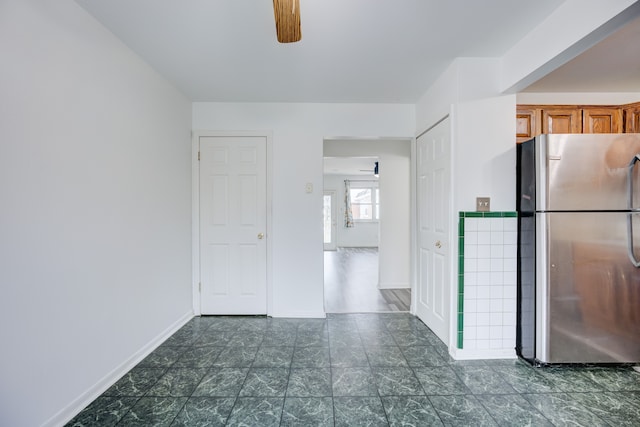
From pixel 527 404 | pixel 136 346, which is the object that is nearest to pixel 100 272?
pixel 136 346

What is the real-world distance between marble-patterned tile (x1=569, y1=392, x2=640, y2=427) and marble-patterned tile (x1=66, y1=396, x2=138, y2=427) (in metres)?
2.71

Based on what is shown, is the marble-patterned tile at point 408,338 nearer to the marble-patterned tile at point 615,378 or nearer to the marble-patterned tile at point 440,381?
the marble-patterned tile at point 440,381

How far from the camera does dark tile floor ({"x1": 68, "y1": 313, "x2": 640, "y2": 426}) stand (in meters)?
1.70

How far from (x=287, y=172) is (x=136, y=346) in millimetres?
2071

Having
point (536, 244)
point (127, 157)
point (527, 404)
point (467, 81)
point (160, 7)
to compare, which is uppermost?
point (160, 7)

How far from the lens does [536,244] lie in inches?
86.9

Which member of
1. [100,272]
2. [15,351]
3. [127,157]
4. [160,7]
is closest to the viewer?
[15,351]

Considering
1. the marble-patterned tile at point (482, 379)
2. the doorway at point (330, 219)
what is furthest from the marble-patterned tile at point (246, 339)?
the doorway at point (330, 219)

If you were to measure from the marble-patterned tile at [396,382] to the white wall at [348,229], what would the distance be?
7.64 metres

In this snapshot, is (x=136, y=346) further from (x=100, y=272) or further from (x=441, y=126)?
(x=441, y=126)

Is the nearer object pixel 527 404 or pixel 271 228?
pixel 527 404

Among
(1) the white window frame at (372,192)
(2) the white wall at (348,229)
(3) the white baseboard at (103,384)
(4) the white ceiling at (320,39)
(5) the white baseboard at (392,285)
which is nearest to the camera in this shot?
(3) the white baseboard at (103,384)

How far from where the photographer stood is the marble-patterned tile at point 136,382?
6.35 feet

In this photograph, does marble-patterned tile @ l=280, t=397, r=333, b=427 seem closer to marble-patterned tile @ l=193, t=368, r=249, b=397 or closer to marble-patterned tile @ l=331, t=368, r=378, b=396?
marble-patterned tile @ l=331, t=368, r=378, b=396
